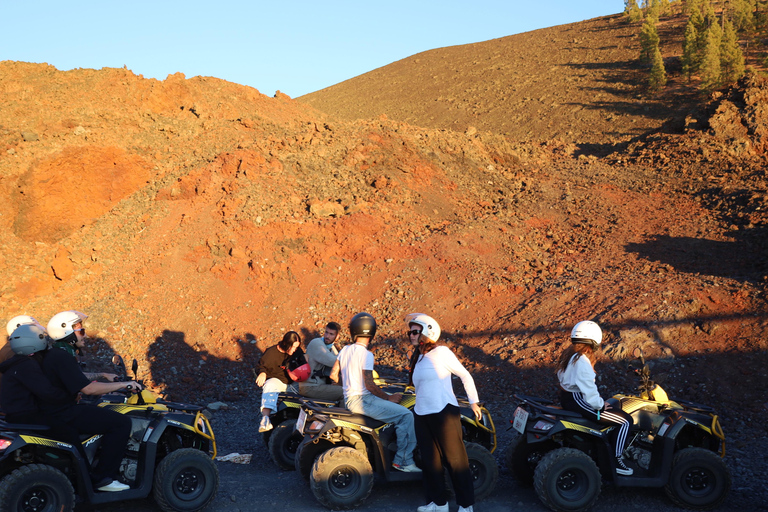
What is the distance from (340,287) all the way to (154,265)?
17.8 ft

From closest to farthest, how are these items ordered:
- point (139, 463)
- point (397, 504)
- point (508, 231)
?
point (139, 463) → point (397, 504) → point (508, 231)

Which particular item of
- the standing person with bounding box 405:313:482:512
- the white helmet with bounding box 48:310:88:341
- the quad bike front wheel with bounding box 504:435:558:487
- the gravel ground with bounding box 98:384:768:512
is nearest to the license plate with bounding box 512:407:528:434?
the quad bike front wheel with bounding box 504:435:558:487

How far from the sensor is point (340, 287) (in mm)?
15602

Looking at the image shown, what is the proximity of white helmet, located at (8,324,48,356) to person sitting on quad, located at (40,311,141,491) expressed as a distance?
124mm

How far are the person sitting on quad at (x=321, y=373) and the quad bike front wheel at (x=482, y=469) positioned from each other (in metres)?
1.98

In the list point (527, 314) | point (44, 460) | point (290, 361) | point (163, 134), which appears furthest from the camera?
point (163, 134)

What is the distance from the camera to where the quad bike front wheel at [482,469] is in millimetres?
6340

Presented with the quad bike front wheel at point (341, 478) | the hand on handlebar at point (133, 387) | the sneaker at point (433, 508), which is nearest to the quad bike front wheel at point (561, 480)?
the sneaker at point (433, 508)

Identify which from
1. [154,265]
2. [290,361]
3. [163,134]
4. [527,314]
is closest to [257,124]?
[163,134]

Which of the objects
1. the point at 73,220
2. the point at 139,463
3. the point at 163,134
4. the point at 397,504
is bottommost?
the point at 397,504

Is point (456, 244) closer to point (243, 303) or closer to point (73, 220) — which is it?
point (243, 303)

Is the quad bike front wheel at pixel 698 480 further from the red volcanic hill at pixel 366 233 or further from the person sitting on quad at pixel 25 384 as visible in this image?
the person sitting on quad at pixel 25 384

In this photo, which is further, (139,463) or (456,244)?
(456,244)

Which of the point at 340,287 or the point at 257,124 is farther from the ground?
the point at 257,124
